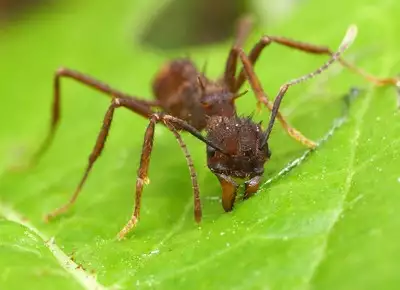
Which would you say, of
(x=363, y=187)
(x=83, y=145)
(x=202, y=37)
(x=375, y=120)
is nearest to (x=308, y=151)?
(x=375, y=120)

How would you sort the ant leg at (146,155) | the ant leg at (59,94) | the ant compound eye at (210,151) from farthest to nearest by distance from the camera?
1. the ant leg at (59,94)
2. the ant leg at (146,155)
3. the ant compound eye at (210,151)

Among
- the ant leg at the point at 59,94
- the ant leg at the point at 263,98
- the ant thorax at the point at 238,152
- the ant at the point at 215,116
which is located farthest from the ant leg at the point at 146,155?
the ant leg at the point at 59,94

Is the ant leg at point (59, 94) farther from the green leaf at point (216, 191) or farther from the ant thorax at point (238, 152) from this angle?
the ant thorax at point (238, 152)

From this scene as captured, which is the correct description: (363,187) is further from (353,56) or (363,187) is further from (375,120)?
(353,56)

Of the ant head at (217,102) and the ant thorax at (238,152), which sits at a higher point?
the ant head at (217,102)

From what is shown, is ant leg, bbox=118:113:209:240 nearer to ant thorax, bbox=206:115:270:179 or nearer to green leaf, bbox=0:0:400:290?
green leaf, bbox=0:0:400:290

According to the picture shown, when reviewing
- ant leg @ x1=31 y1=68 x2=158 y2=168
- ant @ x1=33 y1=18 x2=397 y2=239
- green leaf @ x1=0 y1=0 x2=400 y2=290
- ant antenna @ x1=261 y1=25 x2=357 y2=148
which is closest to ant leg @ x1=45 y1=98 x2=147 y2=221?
ant @ x1=33 y1=18 x2=397 y2=239

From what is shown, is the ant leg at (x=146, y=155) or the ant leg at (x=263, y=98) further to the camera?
the ant leg at (x=263, y=98)
